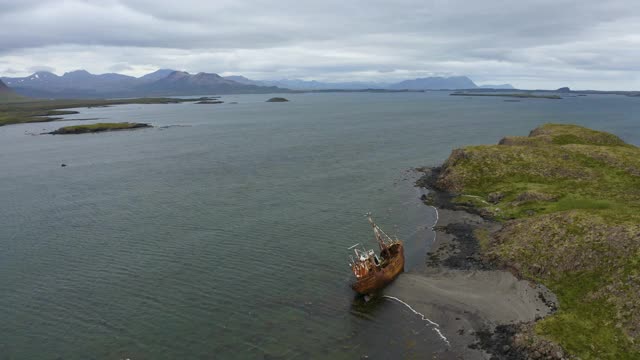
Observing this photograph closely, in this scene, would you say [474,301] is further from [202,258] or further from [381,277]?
[202,258]

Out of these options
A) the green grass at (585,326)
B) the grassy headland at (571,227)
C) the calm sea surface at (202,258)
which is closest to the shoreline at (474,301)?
the green grass at (585,326)

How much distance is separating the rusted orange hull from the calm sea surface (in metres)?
1.70

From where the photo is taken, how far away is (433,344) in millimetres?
36469

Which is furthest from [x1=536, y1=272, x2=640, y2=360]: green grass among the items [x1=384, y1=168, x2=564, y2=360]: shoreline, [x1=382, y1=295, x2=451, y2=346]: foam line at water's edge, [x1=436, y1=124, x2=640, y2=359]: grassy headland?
[x1=382, y1=295, x2=451, y2=346]: foam line at water's edge

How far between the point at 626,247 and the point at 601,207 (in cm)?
1774

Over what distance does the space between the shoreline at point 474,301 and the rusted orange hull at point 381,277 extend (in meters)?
0.96

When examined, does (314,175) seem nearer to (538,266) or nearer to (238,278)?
(238,278)

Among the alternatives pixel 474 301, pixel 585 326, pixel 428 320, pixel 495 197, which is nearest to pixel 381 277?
pixel 428 320

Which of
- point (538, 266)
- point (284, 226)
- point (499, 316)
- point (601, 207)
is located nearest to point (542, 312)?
point (499, 316)

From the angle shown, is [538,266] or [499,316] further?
[538,266]

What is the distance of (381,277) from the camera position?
44969 millimetres

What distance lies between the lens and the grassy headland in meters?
35.8

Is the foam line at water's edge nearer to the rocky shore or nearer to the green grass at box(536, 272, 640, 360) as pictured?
the rocky shore

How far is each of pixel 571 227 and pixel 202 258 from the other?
42709 millimetres
